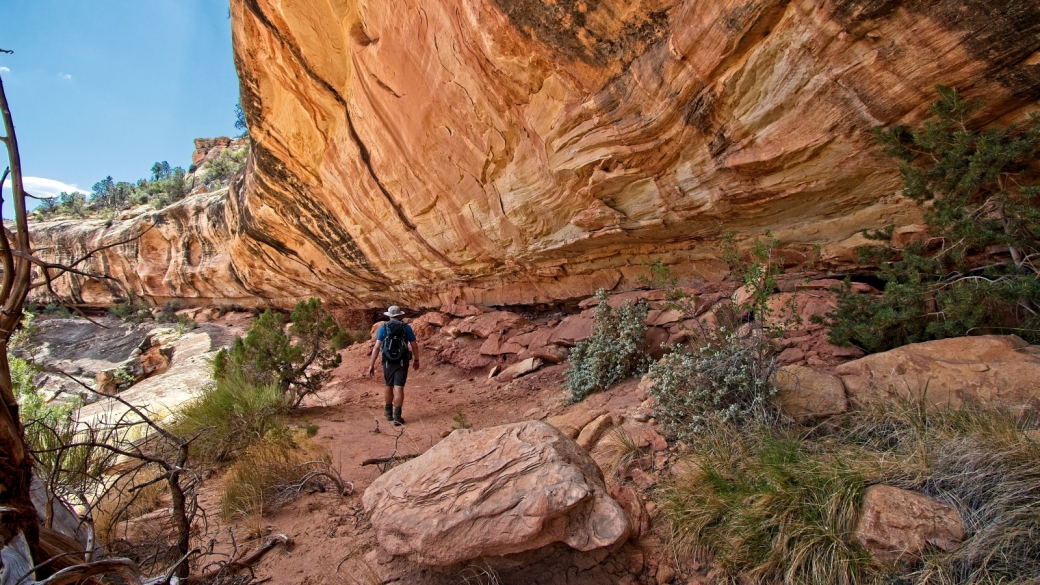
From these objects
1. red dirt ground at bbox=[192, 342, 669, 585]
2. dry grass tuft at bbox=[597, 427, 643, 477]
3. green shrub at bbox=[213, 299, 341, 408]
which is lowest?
red dirt ground at bbox=[192, 342, 669, 585]

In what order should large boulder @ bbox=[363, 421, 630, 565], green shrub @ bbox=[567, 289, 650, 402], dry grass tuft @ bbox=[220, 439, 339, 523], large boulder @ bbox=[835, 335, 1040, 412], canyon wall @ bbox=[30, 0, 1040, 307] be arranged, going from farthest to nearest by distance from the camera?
green shrub @ bbox=[567, 289, 650, 402]
canyon wall @ bbox=[30, 0, 1040, 307]
dry grass tuft @ bbox=[220, 439, 339, 523]
large boulder @ bbox=[835, 335, 1040, 412]
large boulder @ bbox=[363, 421, 630, 565]

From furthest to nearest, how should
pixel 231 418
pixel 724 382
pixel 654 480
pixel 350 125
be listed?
pixel 350 125, pixel 231 418, pixel 724 382, pixel 654 480

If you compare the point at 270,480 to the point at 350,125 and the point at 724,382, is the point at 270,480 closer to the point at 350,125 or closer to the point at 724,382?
→ the point at 724,382

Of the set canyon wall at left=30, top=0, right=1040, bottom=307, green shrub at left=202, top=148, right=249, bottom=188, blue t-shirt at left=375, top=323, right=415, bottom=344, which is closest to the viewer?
canyon wall at left=30, top=0, right=1040, bottom=307

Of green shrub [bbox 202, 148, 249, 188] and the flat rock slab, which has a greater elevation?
green shrub [bbox 202, 148, 249, 188]

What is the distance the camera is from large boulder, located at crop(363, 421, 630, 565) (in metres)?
2.25

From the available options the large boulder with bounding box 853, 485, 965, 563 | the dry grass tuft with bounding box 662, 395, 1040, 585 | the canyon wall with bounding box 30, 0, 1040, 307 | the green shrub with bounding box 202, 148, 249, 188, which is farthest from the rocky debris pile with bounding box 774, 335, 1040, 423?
the green shrub with bounding box 202, 148, 249, 188

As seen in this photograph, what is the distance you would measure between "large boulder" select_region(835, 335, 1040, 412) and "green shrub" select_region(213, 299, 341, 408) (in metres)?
6.65

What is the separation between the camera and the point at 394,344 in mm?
6184

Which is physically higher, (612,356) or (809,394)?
(612,356)

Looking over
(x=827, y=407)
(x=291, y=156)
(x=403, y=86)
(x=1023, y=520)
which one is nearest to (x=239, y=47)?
(x=291, y=156)

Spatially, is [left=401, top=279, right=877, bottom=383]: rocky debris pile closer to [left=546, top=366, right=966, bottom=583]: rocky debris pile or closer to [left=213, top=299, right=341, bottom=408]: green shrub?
[left=546, top=366, right=966, bottom=583]: rocky debris pile

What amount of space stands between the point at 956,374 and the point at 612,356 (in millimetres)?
3061

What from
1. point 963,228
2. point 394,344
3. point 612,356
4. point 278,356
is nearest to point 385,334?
point 394,344
